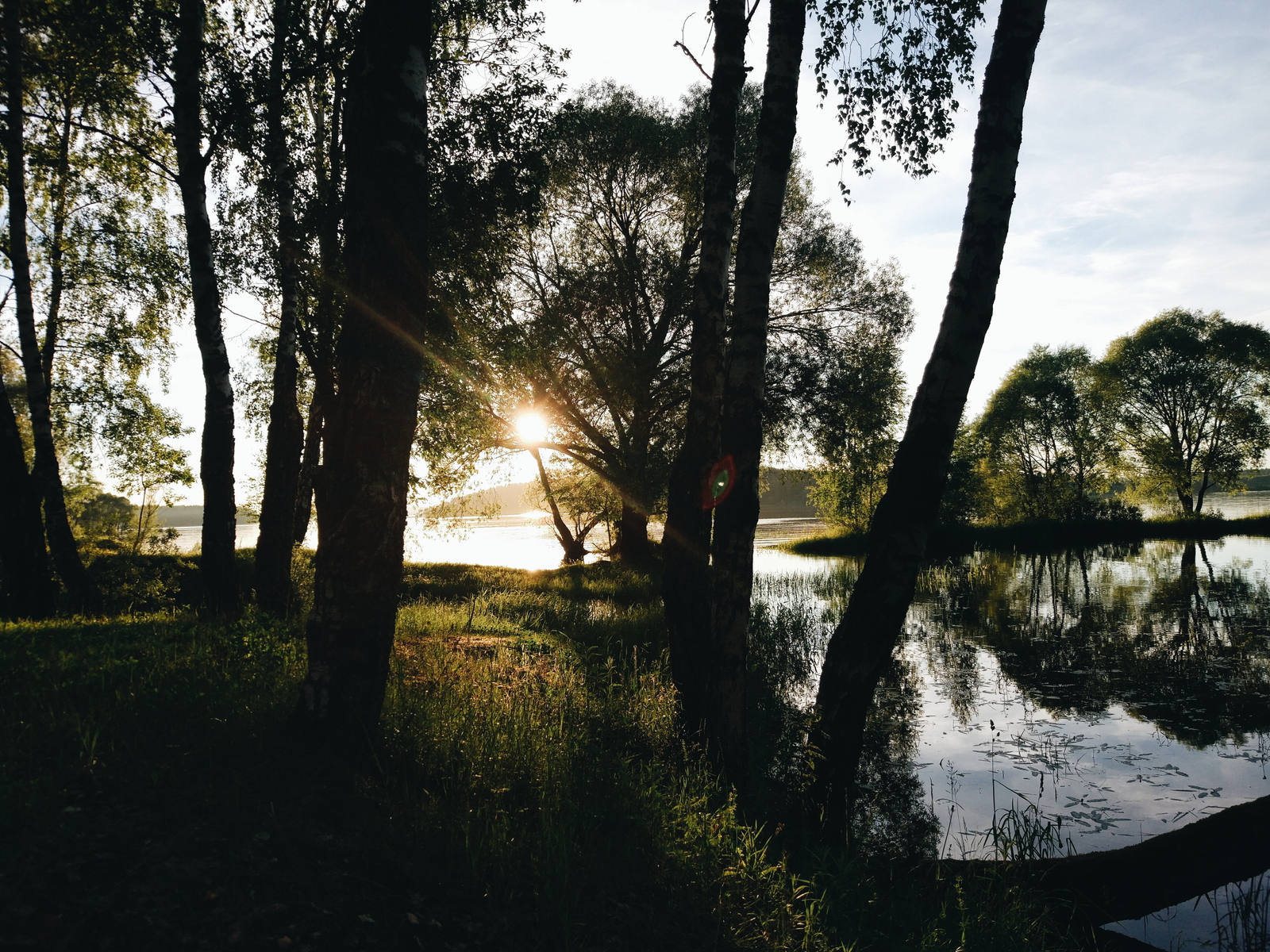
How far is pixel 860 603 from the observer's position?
537 centimetres

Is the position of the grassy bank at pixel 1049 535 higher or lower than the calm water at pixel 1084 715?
higher

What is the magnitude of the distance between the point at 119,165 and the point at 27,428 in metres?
25.1

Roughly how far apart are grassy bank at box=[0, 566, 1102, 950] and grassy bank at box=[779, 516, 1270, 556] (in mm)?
37382

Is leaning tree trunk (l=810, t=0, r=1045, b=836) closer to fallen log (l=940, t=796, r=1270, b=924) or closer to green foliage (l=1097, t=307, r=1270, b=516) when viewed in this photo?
fallen log (l=940, t=796, r=1270, b=924)

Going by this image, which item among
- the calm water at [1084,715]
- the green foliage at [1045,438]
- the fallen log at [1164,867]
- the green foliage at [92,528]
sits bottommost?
the calm water at [1084,715]

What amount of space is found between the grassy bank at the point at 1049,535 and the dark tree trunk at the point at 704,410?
3626 centimetres

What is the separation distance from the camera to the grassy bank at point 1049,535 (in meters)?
40.4

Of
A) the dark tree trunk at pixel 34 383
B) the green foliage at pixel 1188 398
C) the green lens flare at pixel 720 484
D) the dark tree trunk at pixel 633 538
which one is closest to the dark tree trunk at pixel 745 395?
the green lens flare at pixel 720 484

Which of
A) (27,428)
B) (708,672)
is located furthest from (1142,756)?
(27,428)

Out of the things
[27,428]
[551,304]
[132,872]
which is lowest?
[132,872]

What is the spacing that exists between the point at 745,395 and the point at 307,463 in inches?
429

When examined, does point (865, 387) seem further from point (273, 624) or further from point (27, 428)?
point (27, 428)

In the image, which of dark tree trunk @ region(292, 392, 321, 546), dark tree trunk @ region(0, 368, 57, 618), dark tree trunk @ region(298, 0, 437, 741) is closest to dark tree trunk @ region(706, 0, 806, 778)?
dark tree trunk @ region(298, 0, 437, 741)

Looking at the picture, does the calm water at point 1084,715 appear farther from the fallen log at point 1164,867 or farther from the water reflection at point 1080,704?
the fallen log at point 1164,867
